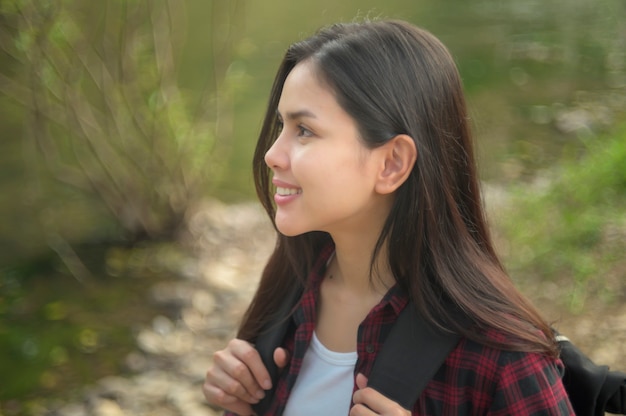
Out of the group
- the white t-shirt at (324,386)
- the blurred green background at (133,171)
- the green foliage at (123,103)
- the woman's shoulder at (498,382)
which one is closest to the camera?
the woman's shoulder at (498,382)

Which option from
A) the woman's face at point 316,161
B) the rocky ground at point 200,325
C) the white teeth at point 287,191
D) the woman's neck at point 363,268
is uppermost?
the woman's face at point 316,161

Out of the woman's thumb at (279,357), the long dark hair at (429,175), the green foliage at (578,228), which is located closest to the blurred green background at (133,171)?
the green foliage at (578,228)

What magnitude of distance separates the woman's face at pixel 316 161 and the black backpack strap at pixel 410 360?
0.93ft

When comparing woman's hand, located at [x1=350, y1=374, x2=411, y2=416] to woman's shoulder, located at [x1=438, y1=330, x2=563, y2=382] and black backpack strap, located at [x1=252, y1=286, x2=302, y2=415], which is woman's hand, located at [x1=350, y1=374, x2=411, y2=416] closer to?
woman's shoulder, located at [x1=438, y1=330, x2=563, y2=382]

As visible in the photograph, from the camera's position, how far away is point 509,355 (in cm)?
159

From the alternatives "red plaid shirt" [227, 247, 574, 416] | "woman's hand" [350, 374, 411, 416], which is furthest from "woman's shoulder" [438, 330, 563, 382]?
"woman's hand" [350, 374, 411, 416]

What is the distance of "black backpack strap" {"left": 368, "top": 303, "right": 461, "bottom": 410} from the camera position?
5.27ft

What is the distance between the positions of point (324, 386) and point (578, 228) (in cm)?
221

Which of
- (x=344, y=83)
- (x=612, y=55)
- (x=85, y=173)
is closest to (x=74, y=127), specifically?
(x=85, y=173)

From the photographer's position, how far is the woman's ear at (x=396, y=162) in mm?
1692

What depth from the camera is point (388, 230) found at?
1.81 metres

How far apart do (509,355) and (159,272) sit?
3.03 meters

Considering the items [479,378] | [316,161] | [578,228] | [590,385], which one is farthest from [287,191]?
[578,228]

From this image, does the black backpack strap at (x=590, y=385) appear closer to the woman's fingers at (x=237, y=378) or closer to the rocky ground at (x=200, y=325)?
the woman's fingers at (x=237, y=378)
